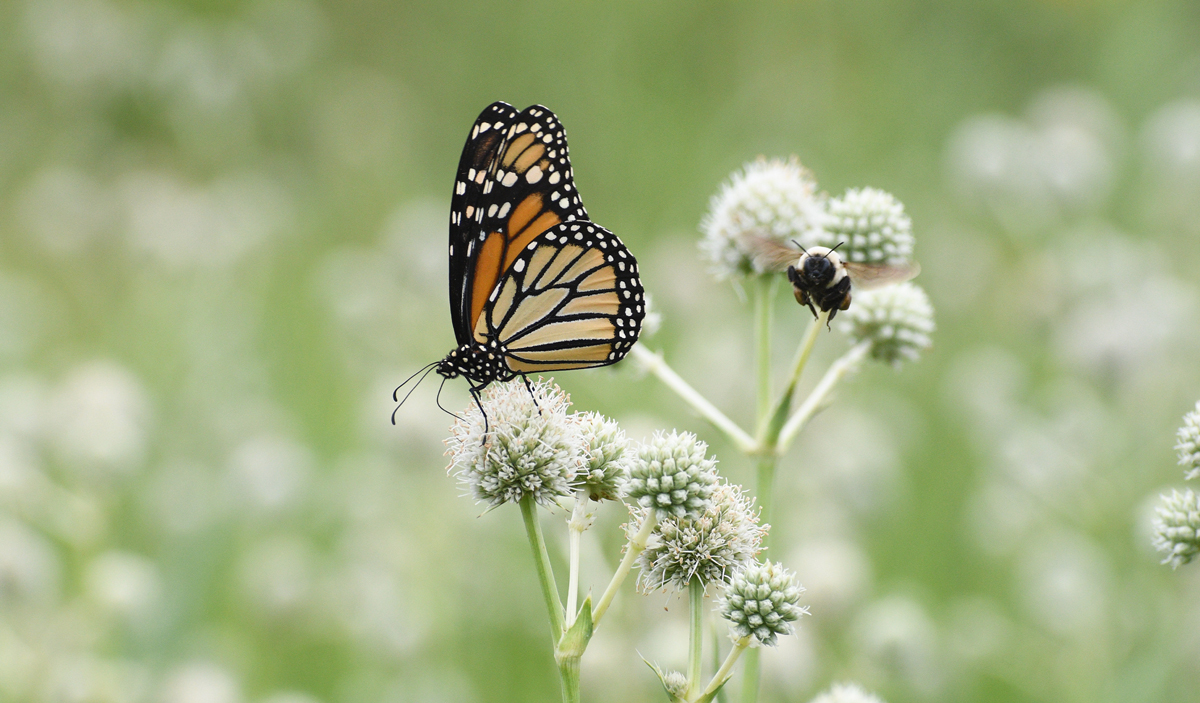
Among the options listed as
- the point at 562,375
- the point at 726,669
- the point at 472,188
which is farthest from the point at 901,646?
the point at 562,375

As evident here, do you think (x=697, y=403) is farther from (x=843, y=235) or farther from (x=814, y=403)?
(x=843, y=235)

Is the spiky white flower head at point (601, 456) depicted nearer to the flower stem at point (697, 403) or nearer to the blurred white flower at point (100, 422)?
the flower stem at point (697, 403)

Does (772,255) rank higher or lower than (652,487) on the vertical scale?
higher

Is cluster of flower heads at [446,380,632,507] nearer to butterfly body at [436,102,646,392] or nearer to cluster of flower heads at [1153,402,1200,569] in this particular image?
butterfly body at [436,102,646,392]

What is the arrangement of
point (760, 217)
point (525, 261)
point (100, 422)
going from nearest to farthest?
point (760, 217) < point (525, 261) < point (100, 422)

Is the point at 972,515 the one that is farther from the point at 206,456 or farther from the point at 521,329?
the point at 206,456

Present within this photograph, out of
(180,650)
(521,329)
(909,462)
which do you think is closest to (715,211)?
(521,329)
